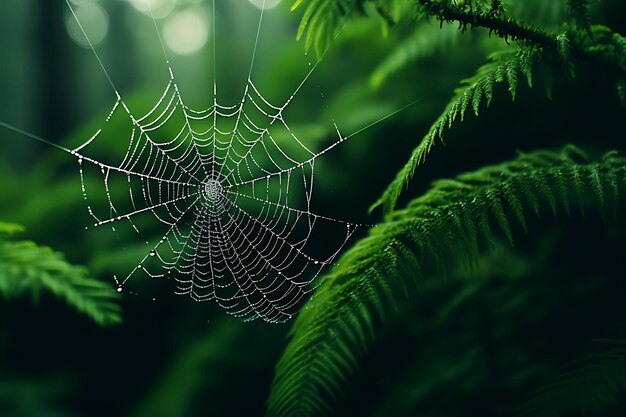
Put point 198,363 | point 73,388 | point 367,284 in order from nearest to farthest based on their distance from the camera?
point 367,284 → point 198,363 → point 73,388

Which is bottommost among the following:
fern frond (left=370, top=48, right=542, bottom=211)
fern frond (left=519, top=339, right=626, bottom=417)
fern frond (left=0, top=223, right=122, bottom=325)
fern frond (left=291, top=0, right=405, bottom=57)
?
fern frond (left=519, top=339, right=626, bottom=417)

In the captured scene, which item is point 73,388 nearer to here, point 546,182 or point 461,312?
point 461,312

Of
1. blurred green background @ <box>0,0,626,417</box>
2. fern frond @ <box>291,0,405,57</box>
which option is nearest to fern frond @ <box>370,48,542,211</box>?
blurred green background @ <box>0,0,626,417</box>

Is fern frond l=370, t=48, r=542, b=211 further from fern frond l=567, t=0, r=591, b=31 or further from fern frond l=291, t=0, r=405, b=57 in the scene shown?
fern frond l=291, t=0, r=405, b=57

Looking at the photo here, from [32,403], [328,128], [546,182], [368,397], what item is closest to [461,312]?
[368,397]

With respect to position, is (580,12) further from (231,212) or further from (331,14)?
(231,212)

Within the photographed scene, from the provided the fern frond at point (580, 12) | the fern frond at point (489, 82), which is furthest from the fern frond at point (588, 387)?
the fern frond at point (580, 12)
